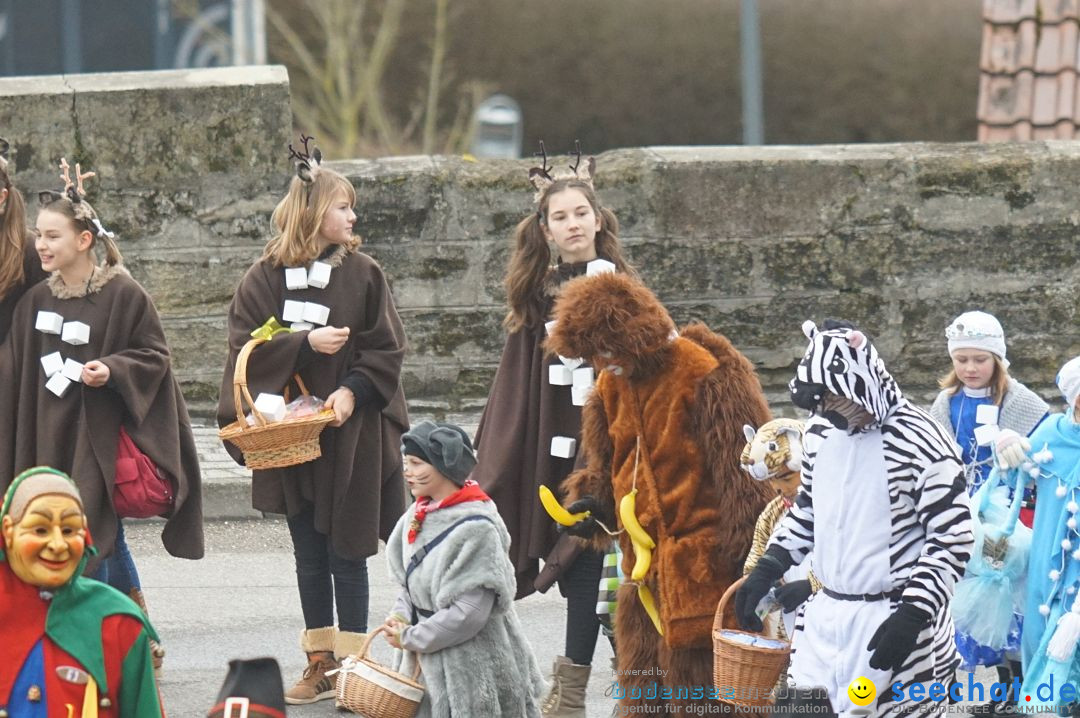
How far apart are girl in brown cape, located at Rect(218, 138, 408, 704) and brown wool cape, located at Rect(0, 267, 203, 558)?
25 cm

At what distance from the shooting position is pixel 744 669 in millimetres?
5438

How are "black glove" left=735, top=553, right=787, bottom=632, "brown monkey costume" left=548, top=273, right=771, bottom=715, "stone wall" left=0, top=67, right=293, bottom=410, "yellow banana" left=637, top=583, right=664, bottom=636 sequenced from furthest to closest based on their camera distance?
"stone wall" left=0, top=67, right=293, bottom=410
"yellow banana" left=637, top=583, right=664, bottom=636
"brown monkey costume" left=548, top=273, right=771, bottom=715
"black glove" left=735, top=553, right=787, bottom=632

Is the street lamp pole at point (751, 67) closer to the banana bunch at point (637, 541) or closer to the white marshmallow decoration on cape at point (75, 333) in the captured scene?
the white marshmallow decoration on cape at point (75, 333)

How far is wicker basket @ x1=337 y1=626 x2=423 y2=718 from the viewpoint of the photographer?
217 inches

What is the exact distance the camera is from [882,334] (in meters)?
10.2

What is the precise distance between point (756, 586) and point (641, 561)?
54 centimetres

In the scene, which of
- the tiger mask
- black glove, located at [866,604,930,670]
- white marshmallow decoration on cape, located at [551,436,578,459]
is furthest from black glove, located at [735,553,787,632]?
white marshmallow decoration on cape, located at [551,436,578,459]

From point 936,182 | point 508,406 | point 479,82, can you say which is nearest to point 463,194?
point 936,182

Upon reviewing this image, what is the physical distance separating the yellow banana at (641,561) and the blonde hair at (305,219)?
1.75 m

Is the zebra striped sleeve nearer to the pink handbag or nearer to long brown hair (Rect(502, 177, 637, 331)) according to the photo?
long brown hair (Rect(502, 177, 637, 331))

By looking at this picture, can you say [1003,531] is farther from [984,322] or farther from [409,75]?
[409,75]

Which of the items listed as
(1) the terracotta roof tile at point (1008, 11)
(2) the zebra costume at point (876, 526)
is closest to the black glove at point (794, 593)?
(2) the zebra costume at point (876, 526)

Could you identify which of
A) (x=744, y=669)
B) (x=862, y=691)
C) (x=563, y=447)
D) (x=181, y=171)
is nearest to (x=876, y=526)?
(x=862, y=691)

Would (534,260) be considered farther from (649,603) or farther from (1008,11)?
(1008,11)
